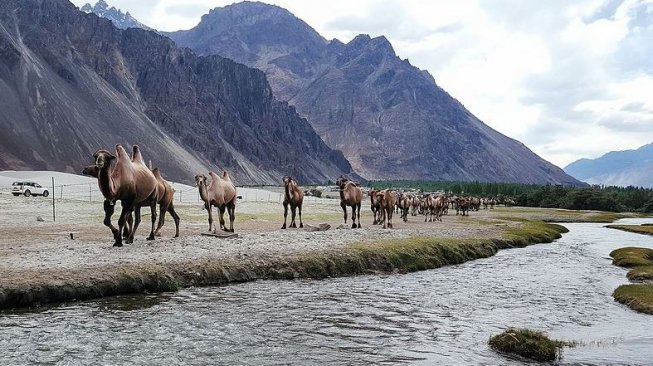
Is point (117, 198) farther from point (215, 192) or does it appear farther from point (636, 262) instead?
point (636, 262)

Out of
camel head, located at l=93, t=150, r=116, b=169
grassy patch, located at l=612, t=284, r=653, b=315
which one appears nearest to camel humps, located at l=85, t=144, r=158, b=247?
camel head, located at l=93, t=150, r=116, b=169

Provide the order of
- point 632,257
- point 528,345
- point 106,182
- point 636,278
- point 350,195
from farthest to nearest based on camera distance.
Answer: point 350,195 < point 632,257 < point 636,278 < point 106,182 < point 528,345

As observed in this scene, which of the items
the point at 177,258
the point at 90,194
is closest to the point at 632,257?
the point at 177,258

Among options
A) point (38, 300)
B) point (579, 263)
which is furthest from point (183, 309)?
point (579, 263)

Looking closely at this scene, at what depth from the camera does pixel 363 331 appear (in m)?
16.4

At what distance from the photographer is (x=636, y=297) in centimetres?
2295

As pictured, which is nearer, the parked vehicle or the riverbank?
the riverbank

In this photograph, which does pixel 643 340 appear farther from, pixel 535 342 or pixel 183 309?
pixel 183 309

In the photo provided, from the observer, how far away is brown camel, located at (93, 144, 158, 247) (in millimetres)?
23391

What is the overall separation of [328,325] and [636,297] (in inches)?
552

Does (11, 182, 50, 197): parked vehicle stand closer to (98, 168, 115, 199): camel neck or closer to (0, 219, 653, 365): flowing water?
(98, 168, 115, 199): camel neck

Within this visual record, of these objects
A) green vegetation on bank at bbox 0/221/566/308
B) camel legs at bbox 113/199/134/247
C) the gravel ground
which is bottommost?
green vegetation on bank at bbox 0/221/566/308

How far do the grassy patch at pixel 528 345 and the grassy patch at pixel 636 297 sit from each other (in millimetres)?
7992

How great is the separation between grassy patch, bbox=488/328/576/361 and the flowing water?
35cm
